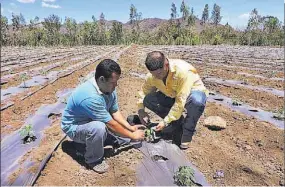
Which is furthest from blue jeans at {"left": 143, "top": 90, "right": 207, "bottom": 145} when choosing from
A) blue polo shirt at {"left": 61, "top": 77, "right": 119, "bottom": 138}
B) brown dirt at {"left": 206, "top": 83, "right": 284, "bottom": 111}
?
brown dirt at {"left": 206, "top": 83, "right": 284, "bottom": 111}

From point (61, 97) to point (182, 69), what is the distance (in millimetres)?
3400

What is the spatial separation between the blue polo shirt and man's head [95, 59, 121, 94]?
0.08m

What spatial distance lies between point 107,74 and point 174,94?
1.33 meters

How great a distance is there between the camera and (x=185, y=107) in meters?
3.75

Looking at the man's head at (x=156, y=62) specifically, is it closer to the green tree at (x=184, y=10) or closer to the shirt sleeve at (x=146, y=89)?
the shirt sleeve at (x=146, y=89)

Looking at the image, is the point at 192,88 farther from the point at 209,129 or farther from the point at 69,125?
the point at 69,125

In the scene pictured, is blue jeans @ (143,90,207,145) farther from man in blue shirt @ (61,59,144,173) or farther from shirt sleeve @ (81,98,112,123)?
shirt sleeve @ (81,98,112,123)

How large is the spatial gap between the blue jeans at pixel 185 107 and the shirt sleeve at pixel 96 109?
1.22 metres

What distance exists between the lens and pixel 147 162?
342cm

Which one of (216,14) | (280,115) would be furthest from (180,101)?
(216,14)

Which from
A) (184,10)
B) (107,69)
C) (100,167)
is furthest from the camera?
(184,10)

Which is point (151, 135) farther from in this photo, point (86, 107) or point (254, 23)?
point (254, 23)

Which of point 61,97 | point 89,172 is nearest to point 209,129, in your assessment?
point 89,172

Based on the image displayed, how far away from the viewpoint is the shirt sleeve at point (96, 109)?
284 cm
